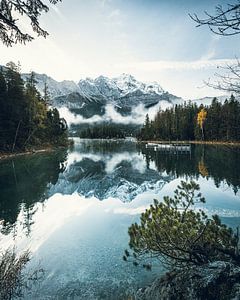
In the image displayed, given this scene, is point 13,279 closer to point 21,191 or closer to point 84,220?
point 84,220

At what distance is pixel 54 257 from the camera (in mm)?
10211

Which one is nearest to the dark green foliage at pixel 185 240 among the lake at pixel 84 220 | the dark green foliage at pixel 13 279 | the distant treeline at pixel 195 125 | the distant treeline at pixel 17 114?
the lake at pixel 84 220

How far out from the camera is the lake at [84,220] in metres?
8.36

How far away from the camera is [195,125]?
4210 inches

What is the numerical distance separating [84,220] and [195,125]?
9774 centimetres

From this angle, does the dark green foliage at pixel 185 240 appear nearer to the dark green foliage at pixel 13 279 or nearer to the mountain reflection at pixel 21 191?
the dark green foliage at pixel 13 279

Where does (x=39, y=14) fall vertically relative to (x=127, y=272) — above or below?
above

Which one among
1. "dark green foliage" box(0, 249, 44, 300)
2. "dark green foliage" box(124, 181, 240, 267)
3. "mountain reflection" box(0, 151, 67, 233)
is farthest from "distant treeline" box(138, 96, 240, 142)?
"dark green foliage" box(0, 249, 44, 300)

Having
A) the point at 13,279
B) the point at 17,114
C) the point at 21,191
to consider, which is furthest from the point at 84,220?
the point at 17,114

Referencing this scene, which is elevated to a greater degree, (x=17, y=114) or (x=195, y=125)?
(x=17, y=114)

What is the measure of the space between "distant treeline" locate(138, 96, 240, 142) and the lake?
5758cm

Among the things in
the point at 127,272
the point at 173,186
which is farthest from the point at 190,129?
the point at 127,272

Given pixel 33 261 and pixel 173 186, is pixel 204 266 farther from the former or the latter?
pixel 173 186

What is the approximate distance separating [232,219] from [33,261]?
9473 millimetres
